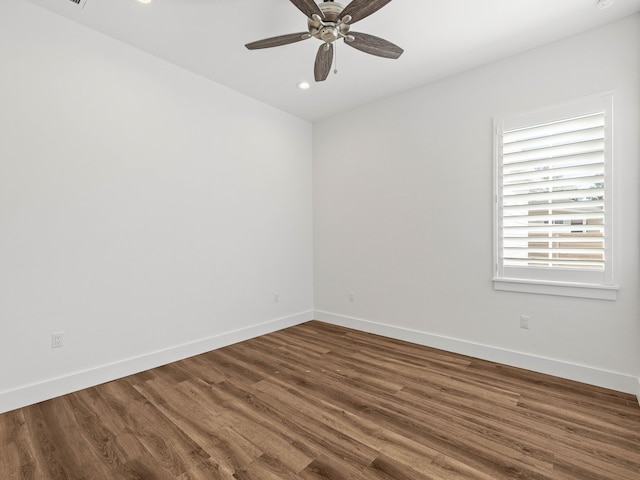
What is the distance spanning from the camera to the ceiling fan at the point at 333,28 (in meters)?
1.97

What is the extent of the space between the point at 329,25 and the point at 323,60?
1.20 feet

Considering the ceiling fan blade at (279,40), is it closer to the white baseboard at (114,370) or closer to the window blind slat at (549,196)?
the window blind slat at (549,196)

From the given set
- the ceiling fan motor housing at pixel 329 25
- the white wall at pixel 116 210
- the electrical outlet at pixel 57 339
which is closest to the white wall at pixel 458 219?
the white wall at pixel 116 210

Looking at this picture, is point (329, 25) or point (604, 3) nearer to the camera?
point (329, 25)

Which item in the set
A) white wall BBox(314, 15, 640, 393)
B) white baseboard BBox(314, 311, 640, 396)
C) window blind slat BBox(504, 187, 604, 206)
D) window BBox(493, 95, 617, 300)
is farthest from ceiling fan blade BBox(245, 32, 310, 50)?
white baseboard BBox(314, 311, 640, 396)

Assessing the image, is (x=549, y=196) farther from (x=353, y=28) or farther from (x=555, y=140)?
(x=353, y=28)

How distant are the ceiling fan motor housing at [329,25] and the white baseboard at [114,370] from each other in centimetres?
313

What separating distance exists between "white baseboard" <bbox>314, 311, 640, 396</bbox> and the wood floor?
98 millimetres

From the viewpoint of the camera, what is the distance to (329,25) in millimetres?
2141

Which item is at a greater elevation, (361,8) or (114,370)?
(361,8)

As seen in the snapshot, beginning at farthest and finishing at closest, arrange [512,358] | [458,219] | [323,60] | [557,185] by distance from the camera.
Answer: [458,219]
[512,358]
[557,185]
[323,60]

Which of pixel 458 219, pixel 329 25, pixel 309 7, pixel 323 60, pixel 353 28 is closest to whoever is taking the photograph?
pixel 309 7

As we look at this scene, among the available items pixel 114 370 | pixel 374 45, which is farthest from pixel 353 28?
pixel 114 370

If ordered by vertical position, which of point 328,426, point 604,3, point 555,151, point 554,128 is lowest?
point 328,426
